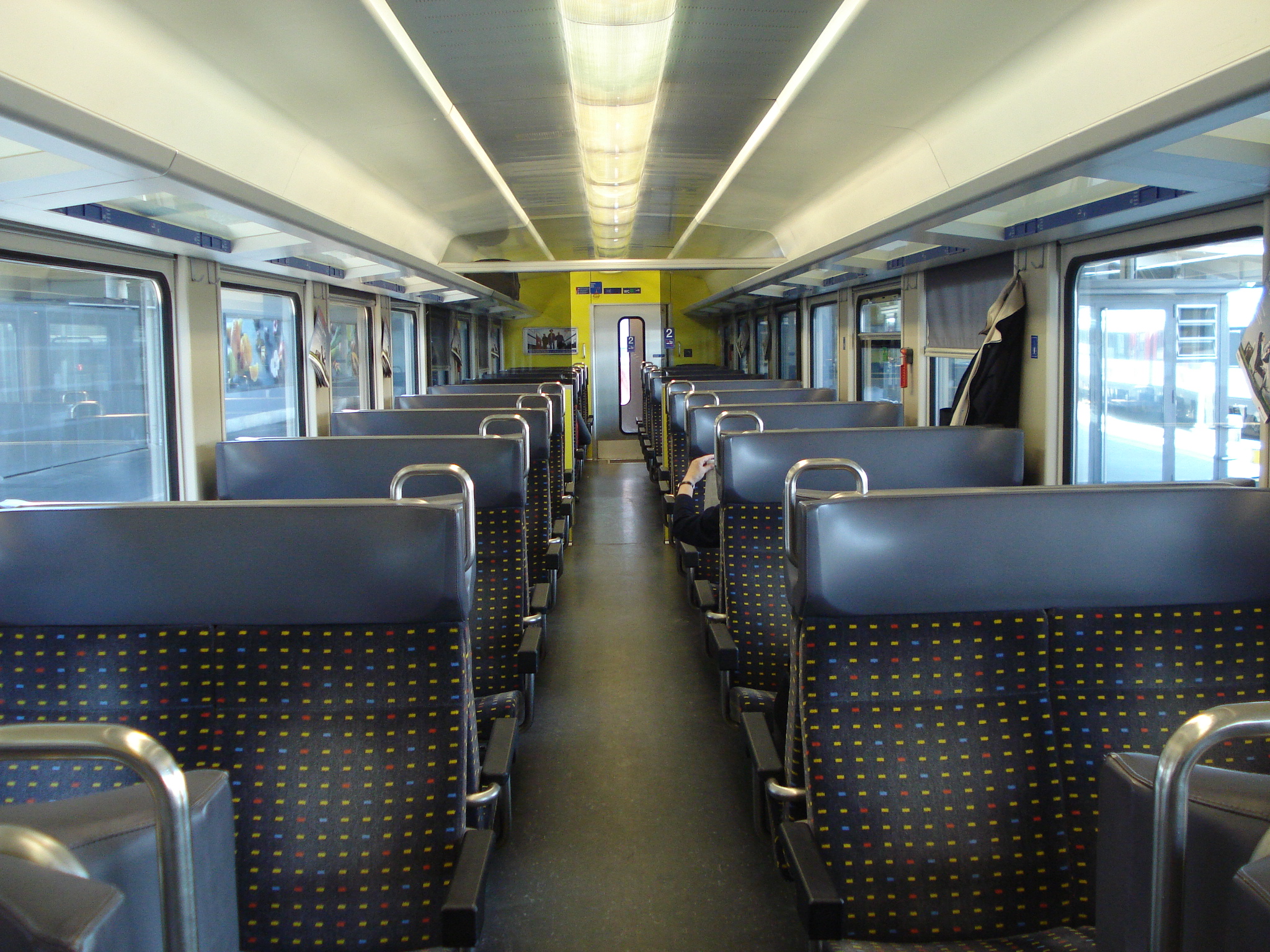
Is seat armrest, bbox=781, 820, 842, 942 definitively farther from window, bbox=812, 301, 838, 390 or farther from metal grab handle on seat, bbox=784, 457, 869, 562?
window, bbox=812, 301, 838, 390

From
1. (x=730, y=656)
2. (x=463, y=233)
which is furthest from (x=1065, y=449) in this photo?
(x=463, y=233)

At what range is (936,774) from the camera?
205 cm

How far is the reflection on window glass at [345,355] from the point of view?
757 cm

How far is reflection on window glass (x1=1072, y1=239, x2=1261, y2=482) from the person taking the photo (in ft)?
12.2

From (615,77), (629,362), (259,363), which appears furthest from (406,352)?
(615,77)

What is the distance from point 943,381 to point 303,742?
6.08 m

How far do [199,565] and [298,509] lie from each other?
249mm

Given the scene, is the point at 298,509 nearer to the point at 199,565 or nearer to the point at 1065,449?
the point at 199,565

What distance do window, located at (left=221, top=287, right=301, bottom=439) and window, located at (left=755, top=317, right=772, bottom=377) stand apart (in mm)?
7989

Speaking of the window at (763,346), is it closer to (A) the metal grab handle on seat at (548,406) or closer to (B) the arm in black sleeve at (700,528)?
(A) the metal grab handle on seat at (548,406)

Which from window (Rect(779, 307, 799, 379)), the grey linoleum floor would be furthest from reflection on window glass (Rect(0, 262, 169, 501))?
window (Rect(779, 307, 799, 379))

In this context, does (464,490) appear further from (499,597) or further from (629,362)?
(629,362)

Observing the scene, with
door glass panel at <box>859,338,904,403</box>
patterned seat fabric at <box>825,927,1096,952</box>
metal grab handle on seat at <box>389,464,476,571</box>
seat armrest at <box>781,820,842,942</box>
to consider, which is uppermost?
door glass panel at <box>859,338,904,403</box>

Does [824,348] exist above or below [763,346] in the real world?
below
